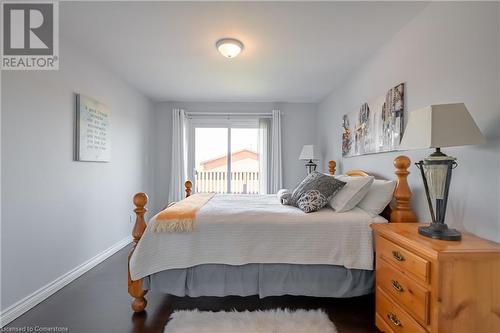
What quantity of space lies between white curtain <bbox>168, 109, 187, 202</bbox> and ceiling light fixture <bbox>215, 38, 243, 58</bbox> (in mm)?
2403

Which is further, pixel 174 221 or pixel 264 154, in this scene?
pixel 264 154

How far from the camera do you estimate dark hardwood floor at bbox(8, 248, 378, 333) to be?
5.94 ft

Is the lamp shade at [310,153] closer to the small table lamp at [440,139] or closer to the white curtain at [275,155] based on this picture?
the white curtain at [275,155]

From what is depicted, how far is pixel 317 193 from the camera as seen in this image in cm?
215

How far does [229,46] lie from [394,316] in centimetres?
243

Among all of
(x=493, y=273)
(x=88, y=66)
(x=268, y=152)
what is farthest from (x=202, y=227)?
(x=268, y=152)

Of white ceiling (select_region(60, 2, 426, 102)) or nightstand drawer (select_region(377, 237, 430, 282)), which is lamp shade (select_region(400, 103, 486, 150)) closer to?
nightstand drawer (select_region(377, 237, 430, 282))

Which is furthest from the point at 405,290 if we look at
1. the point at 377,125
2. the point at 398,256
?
the point at 377,125

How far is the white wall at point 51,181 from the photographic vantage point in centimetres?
190

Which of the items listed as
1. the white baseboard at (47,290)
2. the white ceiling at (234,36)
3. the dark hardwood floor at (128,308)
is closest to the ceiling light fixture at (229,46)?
the white ceiling at (234,36)

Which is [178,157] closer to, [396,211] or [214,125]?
[214,125]

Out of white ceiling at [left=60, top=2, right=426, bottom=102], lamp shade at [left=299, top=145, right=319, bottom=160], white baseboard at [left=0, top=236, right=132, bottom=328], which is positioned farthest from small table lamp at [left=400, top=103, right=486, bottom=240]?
white baseboard at [left=0, top=236, right=132, bottom=328]

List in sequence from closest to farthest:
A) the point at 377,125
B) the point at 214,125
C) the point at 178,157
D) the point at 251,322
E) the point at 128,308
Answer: the point at 251,322 < the point at 128,308 < the point at 377,125 < the point at 178,157 < the point at 214,125

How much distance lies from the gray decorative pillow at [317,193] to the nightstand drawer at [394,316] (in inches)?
28.2
